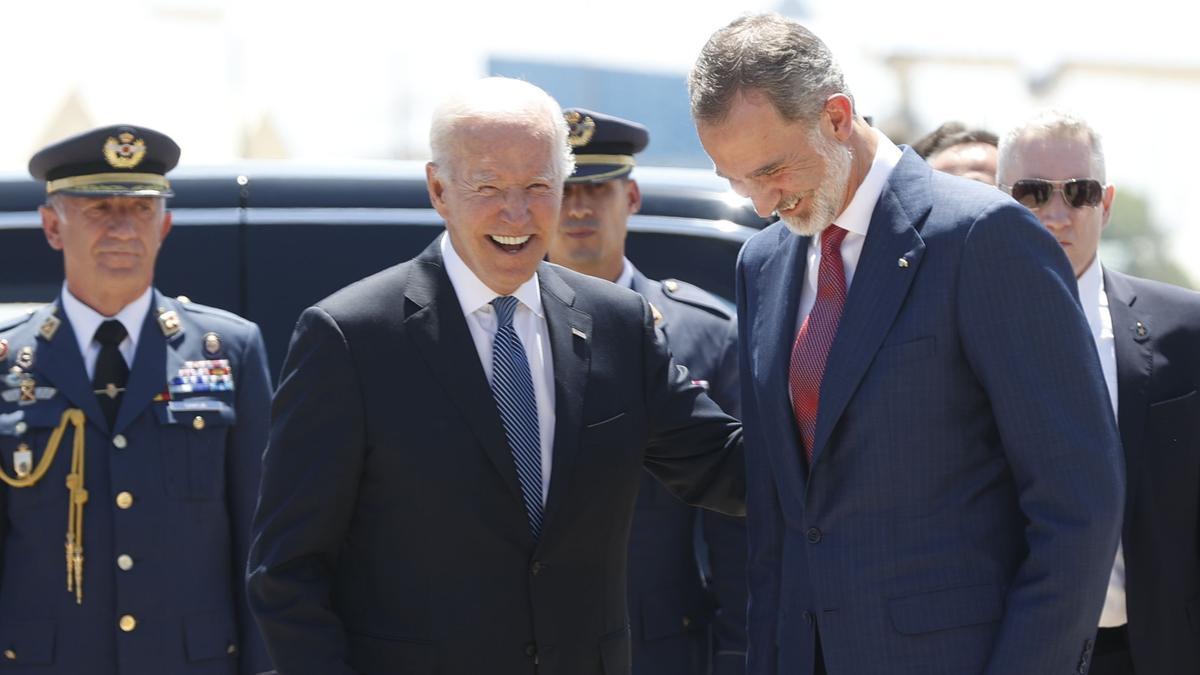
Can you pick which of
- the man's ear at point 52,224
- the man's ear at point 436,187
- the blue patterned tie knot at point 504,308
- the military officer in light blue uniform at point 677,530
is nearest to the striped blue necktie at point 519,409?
the blue patterned tie knot at point 504,308

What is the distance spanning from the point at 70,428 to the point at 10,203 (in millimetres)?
876

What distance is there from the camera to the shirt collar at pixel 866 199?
277 cm

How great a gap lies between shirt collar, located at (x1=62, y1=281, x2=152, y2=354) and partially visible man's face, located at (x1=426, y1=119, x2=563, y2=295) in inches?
58.0

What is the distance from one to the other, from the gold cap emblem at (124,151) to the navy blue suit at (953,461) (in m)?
2.27

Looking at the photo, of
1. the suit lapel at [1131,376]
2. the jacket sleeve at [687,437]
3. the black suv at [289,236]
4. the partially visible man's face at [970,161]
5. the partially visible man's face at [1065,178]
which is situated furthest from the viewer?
the partially visible man's face at [970,161]

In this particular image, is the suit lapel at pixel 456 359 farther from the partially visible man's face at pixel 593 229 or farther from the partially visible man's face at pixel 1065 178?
the partially visible man's face at pixel 1065 178

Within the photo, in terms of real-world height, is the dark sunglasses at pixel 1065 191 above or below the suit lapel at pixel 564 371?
above

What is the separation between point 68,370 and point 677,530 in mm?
1675

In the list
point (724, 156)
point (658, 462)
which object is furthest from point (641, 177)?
point (724, 156)

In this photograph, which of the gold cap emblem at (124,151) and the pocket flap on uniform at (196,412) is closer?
the pocket flap on uniform at (196,412)

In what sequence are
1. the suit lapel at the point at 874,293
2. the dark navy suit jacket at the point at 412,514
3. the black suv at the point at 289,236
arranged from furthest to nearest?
the black suv at the point at 289,236 < the dark navy suit jacket at the point at 412,514 < the suit lapel at the point at 874,293

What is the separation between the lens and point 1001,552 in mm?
2619

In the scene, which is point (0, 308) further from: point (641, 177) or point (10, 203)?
point (641, 177)

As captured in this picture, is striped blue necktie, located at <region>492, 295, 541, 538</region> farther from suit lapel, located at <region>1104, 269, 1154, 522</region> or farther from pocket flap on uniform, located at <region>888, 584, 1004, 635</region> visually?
suit lapel, located at <region>1104, 269, 1154, 522</region>
